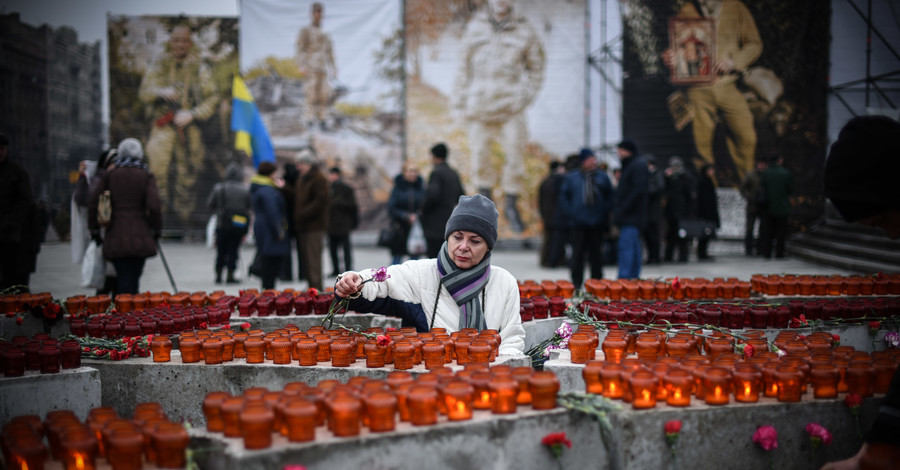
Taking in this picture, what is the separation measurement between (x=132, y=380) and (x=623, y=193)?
6.28 metres

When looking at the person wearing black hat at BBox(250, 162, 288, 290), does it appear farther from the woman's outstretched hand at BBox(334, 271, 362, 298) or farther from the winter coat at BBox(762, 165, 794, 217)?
the winter coat at BBox(762, 165, 794, 217)

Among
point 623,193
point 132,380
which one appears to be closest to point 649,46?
point 623,193

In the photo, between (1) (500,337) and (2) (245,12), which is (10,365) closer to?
(1) (500,337)

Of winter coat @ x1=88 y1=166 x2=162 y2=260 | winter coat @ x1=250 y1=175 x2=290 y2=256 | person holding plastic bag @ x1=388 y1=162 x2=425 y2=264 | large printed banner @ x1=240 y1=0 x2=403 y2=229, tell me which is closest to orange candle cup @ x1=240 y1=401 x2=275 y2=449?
winter coat @ x1=88 y1=166 x2=162 y2=260

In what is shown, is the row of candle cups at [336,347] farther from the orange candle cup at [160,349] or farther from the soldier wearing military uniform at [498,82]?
the soldier wearing military uniform at [498,82]

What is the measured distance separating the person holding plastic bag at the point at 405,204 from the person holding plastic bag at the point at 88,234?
3.89 m

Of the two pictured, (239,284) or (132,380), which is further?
(239,284)

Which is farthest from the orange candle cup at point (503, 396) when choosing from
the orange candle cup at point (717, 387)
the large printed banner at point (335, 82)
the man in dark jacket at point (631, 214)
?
the large printed banner at point (335, 82)

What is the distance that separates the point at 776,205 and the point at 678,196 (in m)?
1.68

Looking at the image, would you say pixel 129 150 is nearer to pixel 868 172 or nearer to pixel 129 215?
pixel 129 215

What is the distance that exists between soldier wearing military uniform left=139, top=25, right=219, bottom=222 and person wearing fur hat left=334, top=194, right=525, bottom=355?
14.8 metres

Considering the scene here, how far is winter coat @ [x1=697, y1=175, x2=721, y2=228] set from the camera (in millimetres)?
13250

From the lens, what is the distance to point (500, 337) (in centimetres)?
351

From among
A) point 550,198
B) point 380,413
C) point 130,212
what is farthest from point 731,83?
point 380,413
